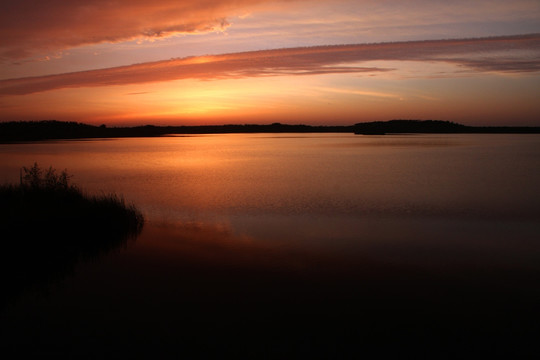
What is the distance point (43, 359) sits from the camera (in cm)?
516

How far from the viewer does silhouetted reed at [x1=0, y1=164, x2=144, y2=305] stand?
837cm

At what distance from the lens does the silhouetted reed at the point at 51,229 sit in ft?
27.5

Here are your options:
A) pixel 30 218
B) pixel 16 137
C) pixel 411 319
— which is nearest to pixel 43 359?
pixel 411 319

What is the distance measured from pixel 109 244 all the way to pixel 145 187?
11.5 m

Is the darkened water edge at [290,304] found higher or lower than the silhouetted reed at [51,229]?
lower

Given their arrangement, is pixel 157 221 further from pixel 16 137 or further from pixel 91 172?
pixel 16 137

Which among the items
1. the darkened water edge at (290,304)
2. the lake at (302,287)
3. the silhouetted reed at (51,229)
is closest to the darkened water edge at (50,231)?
the silhouetted reed at (51,229)

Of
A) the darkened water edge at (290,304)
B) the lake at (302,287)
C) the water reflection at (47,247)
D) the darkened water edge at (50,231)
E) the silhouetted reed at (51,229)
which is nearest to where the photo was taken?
the darkened water edge at (290,304)

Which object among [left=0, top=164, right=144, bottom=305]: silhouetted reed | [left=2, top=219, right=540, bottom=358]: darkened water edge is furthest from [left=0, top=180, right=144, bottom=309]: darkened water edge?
[left=2, top=219, right=540, bottom=358]: darkened water edge

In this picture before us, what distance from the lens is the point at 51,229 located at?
33.0 feet

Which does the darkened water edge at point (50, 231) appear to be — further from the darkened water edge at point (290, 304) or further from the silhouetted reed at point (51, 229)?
the darkened water edge at point (290, 304)

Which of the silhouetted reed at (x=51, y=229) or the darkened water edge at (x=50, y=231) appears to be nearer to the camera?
the darkened water edge at (x=50, y=231)

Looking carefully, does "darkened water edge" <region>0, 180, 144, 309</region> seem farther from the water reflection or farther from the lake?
the lake

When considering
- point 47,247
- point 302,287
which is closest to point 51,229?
point 47,247
